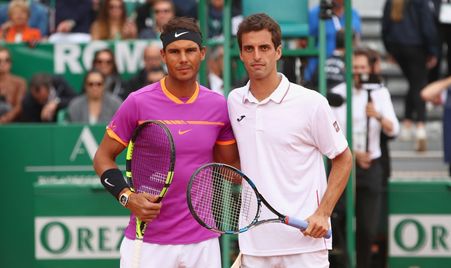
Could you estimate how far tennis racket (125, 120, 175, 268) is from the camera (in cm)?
625

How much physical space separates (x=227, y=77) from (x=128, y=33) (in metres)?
4.53

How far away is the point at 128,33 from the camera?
13.2 m

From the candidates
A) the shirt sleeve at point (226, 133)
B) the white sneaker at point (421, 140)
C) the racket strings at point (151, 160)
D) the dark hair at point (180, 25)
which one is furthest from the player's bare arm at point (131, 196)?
the white sneaker at point (421, 140)

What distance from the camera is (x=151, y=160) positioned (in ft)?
21.0

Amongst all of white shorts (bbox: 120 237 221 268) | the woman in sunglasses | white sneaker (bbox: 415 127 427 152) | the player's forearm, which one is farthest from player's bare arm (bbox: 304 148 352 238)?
white sneaker (bbox: 415 127 427 152)

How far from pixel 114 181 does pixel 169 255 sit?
1.62ft

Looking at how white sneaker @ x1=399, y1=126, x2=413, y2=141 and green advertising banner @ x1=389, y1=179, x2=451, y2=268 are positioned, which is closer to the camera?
green advertising banner @ x1=389, y1=179, x2=451, y2=268

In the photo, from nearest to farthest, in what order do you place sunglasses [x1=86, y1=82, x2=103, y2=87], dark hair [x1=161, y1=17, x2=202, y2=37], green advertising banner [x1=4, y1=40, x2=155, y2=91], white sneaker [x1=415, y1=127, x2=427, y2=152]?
dark hair [x1=161, y1=17, x2=202, y2=37] < sunglasses [x1=86, y1=82, x2=103, y2=87] < white sneaker [x1=415, y1=127, x2=427, y2=152] < green advertising banner [x1=4, y1=40, x2=155, y2=91]

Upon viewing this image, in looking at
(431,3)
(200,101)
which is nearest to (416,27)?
(431,3)

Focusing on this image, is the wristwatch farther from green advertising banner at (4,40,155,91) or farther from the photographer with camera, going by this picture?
green advertising banner at (4,40,155,91)

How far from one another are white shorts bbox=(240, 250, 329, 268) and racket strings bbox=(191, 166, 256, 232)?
207mm

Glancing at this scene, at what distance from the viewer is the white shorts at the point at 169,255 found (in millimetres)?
6414

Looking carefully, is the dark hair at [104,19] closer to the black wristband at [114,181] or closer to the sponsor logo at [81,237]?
the sponsor logo at [81,237]

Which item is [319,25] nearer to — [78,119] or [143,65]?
[78,119]
